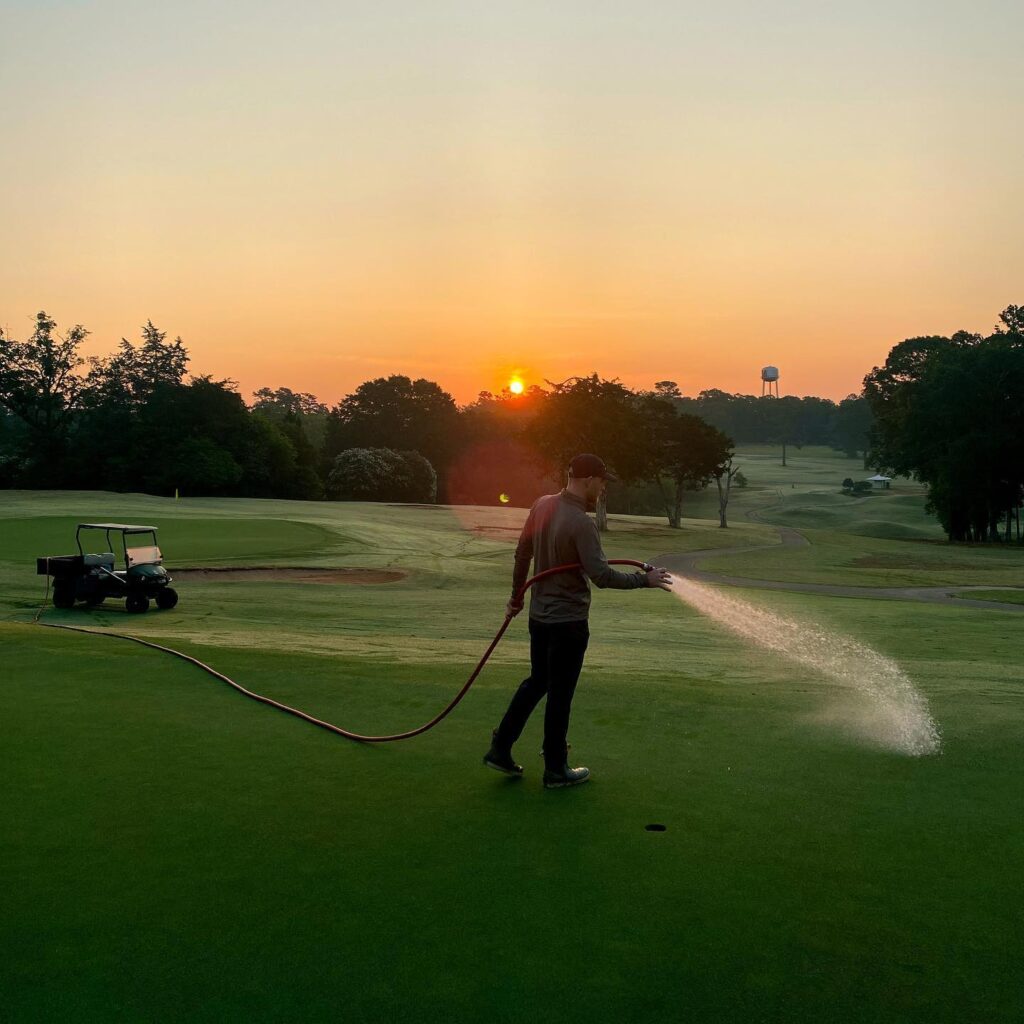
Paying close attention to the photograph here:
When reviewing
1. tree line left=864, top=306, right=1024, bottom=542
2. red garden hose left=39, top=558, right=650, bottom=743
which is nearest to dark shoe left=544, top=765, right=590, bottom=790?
red garden hose left=39, top=558, right=650, bottom=743

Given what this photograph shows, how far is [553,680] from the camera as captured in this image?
314 inches

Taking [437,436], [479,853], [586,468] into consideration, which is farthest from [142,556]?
[437,436]

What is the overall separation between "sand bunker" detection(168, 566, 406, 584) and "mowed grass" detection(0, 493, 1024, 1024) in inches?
818

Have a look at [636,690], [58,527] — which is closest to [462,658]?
[636,690]

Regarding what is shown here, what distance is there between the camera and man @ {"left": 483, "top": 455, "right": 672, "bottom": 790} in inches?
310

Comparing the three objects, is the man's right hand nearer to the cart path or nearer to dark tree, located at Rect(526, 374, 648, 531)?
the cart path

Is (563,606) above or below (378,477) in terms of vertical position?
below

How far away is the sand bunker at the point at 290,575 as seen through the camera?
34.0 metres

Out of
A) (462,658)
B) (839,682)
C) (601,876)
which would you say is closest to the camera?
(601,876)

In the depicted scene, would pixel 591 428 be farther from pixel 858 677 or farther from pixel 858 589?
pixel 858 677

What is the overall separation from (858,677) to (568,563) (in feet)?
27.0

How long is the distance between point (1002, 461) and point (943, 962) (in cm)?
7881

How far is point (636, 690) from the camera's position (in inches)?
467

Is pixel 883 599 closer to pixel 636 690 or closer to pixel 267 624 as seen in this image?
pixel 267 624
